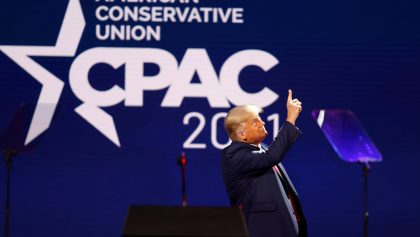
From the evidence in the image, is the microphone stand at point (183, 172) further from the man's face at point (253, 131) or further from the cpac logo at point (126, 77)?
the cpac logo at point (126, 77)

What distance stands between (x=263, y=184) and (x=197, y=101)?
58.3 inches

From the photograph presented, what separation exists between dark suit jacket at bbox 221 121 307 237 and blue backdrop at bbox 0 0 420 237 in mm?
1349

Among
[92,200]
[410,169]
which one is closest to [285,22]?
[410,169]

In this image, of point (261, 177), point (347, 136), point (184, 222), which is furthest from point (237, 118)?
point (184, 222)

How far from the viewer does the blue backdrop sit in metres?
5.04

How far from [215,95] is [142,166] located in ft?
2.31

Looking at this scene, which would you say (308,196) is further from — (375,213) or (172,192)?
(172,192)

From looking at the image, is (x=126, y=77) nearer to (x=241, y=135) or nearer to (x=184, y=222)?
(x=241, y=135)

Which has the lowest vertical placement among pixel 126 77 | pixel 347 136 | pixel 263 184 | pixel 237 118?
pixel 263 184

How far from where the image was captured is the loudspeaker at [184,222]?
2.32m

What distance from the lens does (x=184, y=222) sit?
2434 mm

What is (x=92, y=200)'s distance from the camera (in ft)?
16.7

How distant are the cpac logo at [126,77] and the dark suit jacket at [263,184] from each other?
136cm

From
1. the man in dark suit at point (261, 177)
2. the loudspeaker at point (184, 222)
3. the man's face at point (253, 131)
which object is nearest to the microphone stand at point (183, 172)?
the man in dark suit at point (261, 177)
